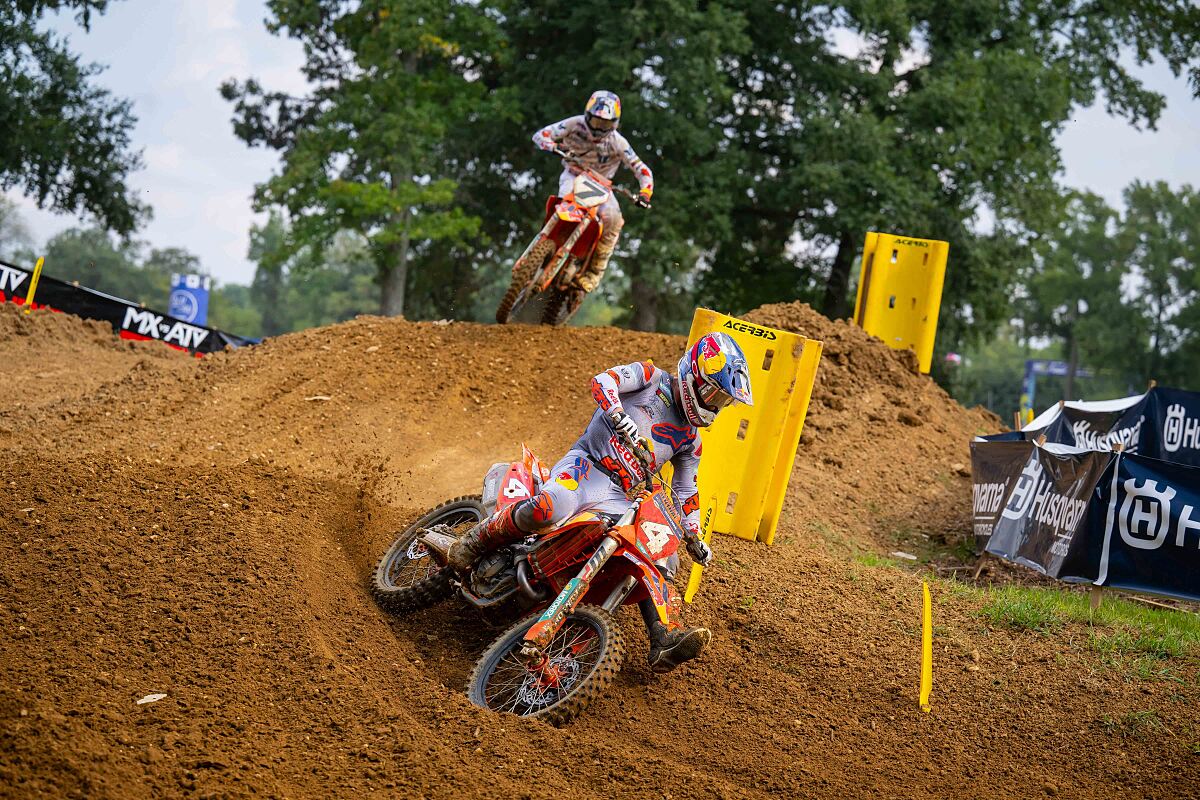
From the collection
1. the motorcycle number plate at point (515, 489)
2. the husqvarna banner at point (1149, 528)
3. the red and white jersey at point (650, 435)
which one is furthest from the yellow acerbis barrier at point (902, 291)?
the motorcycle number plate at point (515, 489)

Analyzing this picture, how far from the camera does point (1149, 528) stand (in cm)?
873

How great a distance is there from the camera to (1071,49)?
101 ft

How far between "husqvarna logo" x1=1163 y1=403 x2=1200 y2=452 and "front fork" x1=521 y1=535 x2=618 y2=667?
8066 mm

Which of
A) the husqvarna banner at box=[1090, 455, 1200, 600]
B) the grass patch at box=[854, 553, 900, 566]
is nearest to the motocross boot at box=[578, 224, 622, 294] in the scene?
the grass patch at box=[854, 553, 900, 566]

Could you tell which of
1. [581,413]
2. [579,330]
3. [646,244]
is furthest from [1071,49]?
[581,413]

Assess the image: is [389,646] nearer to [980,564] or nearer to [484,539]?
[484,539]

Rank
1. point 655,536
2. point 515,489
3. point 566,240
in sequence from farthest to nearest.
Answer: point 566,240
point 515,489
point 655,536

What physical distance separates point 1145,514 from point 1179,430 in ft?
11.2

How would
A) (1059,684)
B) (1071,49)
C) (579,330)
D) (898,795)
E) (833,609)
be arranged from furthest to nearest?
1. (1071,49)
2. (579,330)
3. (833,609)
4. (1059,684)
5. (898,795)

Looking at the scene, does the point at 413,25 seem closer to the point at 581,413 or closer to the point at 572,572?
the point at 581,413

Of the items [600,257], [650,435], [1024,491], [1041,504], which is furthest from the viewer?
[600,257]

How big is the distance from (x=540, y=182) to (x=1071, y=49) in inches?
587

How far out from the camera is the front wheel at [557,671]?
5758 millimetres

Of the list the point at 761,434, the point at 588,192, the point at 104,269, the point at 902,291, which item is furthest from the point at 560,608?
the point at 104,269
